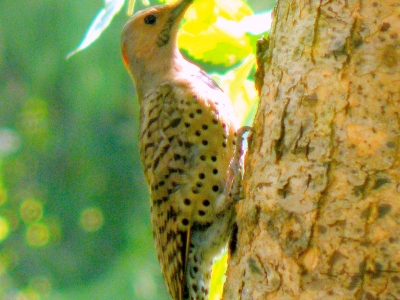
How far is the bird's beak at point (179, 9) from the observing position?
387cm

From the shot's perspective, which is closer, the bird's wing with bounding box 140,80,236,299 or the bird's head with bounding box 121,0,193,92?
the bird's wing with bounding box 140,80,236,299

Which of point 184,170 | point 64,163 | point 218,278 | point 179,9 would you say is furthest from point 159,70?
point 64,163

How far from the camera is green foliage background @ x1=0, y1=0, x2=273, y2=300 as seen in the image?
10.2m

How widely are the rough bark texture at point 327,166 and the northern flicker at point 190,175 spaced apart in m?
0.64

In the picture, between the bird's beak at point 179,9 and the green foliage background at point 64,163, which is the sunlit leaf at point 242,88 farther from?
the green foliage background at point 64,163

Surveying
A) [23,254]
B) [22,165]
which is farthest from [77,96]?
[23,254]

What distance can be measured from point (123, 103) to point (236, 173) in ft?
24.5

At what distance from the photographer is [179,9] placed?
395 cm

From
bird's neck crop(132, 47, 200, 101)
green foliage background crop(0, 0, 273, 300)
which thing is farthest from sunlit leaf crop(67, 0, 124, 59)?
green foliage background crop(0, 0, 273, 300)

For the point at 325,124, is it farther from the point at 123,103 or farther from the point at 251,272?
the point at 123,103

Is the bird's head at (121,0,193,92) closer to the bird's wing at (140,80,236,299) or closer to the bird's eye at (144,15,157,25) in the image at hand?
the bird's eye at (144,15,157,25)

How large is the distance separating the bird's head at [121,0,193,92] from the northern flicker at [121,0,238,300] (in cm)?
36

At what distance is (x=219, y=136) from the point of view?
10.8 feet

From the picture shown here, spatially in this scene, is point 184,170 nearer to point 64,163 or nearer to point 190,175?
point 190,175
